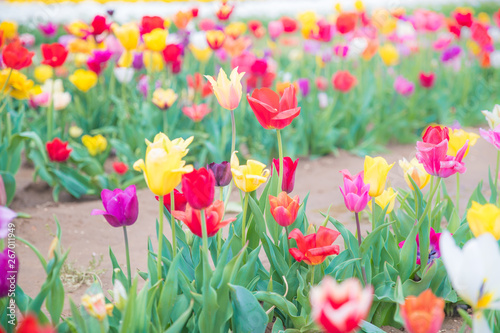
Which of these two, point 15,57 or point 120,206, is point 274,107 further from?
point 15,57

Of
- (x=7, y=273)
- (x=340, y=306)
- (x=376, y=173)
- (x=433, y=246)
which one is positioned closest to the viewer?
(x=340, y=306)

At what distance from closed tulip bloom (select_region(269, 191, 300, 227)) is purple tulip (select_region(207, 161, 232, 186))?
167 mm

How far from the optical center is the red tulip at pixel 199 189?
1281mm

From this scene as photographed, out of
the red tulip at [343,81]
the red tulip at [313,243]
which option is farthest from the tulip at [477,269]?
the red tulip at [343,81]

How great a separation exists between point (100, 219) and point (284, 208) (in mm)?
1605

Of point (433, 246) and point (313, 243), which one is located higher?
point (313, 243)

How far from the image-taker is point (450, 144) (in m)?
1.72

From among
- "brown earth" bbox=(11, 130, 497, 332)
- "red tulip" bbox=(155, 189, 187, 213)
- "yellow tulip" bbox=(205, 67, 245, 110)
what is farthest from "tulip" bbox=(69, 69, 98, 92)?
"red tulip" bbox=(155, 189, 187, 213)

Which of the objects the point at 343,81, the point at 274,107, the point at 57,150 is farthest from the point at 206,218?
the point at 343,81

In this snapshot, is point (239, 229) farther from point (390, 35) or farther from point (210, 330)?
point (390, 35)

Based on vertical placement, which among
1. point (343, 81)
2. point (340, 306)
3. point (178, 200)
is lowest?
point (343, 81)

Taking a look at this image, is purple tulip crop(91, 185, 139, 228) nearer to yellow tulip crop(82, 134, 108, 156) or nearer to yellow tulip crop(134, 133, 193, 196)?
yellow tulip crop(134, 133, 193, 196)

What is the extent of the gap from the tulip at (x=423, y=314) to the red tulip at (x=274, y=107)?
705 millimetres

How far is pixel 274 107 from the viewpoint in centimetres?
165
